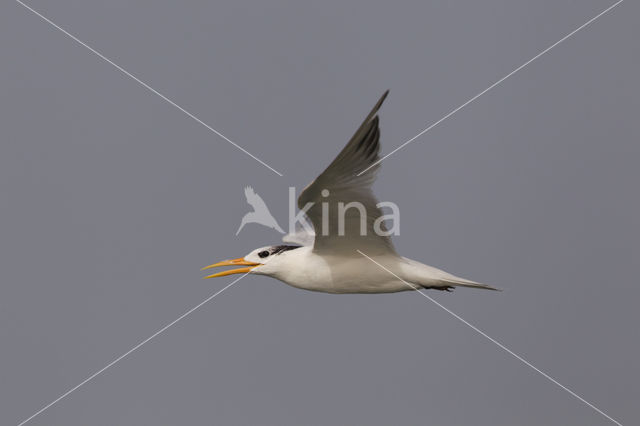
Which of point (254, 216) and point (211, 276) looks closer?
point (211, 276)

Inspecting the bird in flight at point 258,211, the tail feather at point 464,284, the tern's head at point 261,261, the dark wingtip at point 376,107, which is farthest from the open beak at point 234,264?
the dark wingtip at point 376,107

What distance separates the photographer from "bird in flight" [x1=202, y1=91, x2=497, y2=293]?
5.91 metres

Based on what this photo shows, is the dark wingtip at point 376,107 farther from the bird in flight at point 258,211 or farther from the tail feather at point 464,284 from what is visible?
the bird in flight at point 258,211

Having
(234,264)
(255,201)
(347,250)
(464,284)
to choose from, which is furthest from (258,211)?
(464,284)

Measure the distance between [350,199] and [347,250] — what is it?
2.17 ft

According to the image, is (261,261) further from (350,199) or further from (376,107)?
(376,107)

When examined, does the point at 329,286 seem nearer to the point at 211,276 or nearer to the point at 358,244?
the point at 358,244

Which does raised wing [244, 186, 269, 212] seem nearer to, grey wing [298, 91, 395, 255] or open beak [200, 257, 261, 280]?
open beak [200, 257, 261, 280]

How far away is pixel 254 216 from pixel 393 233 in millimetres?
1749

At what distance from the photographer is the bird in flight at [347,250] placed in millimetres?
5914

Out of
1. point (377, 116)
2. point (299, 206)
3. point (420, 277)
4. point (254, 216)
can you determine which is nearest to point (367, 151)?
point (377, 116)

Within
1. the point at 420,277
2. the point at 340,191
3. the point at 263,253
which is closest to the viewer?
the point at 340,191

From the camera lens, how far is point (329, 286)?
6805 mm

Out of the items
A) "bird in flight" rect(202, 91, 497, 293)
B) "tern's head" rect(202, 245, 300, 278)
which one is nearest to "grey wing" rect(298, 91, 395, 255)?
"bird in flight" rect(202, 91, 497, 293)
